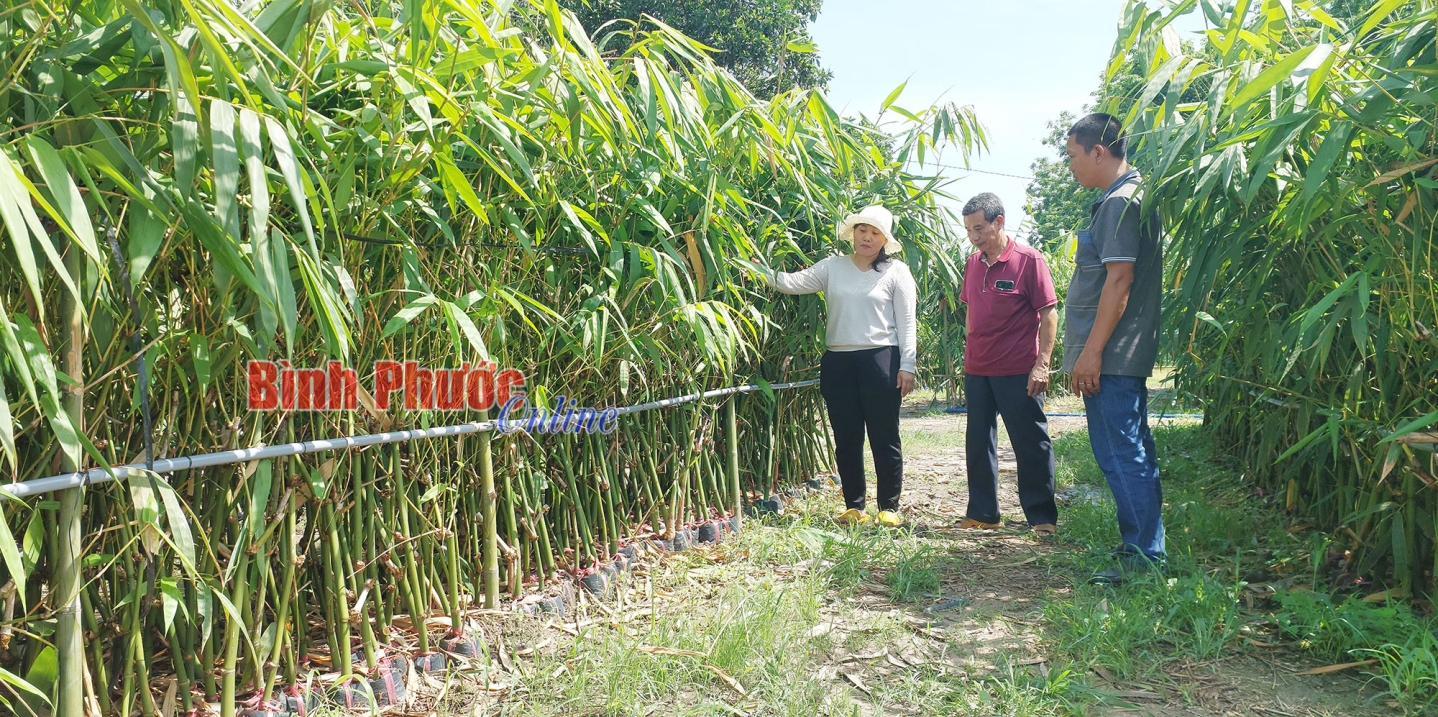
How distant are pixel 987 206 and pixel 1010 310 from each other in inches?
14.6

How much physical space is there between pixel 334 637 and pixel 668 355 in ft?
4.06

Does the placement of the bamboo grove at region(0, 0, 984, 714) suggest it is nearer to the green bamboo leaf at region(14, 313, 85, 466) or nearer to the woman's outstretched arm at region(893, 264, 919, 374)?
the green bamboo leaf at region(14, 313, 85, 466)

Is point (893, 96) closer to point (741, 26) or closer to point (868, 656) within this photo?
point (868, 656)

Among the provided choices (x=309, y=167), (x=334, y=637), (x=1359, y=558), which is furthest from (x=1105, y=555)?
(x=309, y=167)

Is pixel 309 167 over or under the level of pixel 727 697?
over

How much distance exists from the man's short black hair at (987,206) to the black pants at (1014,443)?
1.87 feet

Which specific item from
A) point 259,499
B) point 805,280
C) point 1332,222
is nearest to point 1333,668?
point 1332,222

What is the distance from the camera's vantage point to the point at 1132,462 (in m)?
2.44

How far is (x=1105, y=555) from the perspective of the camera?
2.59m

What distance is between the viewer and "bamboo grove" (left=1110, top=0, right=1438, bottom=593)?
1686 millimetres

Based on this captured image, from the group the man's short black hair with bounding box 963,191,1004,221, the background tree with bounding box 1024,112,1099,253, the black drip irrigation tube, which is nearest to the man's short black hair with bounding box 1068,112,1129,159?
the man's short black hair with bounding box 963,191,1004,221

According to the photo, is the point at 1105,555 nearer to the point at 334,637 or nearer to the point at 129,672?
the point at 334,637

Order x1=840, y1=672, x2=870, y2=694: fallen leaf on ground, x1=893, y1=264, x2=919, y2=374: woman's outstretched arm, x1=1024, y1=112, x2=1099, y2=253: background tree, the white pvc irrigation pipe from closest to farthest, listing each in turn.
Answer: the white pvc irrigation pipe, x1=840, y1=672, x2=870, y2=694: fallen leaf on ground, x1=893, y1=264, x2=919, y2=374: woman's outstretched arm, x1=1024, y1=112, x2=1099, y2=253: background tree

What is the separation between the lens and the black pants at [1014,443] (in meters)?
3.02
